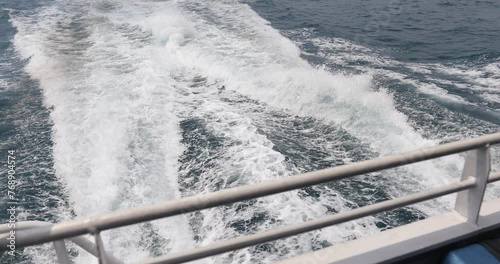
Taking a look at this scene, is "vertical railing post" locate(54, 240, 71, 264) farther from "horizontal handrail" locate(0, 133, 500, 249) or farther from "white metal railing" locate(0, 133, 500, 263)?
"horizontal handrail" locate(0, 133, 500, 249)

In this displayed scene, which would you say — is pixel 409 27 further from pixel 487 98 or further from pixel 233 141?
pixel 233 141

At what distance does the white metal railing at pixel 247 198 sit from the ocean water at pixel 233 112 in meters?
2.71

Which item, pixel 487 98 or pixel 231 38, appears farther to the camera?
pixel 231 38

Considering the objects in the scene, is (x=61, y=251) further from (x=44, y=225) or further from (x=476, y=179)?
(x=476, y=179)

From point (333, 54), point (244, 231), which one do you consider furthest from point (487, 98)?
point (244, 231)

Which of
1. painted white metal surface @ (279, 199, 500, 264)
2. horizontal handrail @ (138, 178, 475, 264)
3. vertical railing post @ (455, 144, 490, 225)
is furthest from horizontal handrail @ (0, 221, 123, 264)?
vertical railing post @ (455, 144, 490, 225)

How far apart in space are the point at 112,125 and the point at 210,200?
21.1 feet

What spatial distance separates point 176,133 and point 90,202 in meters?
2.10

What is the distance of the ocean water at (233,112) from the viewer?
17.3ft

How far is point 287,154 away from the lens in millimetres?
6559

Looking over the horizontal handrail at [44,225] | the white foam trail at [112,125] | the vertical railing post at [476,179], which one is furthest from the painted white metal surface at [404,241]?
the white foam trail at [112,125]

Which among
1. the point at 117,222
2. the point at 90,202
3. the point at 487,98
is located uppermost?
the point at 117,222

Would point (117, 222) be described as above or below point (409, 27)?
above

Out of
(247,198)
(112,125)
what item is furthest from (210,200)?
(112,125)
